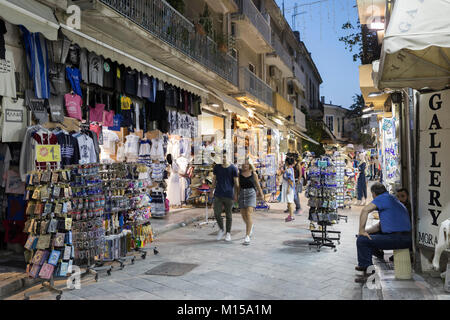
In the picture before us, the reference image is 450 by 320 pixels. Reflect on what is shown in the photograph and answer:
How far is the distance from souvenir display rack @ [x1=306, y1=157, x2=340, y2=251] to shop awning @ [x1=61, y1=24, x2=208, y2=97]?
4.61 metres

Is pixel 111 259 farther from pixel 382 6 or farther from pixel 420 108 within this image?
pixel 382 6

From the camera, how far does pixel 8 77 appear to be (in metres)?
6.28

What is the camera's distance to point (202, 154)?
13.0m

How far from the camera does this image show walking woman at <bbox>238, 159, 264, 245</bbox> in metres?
8.09

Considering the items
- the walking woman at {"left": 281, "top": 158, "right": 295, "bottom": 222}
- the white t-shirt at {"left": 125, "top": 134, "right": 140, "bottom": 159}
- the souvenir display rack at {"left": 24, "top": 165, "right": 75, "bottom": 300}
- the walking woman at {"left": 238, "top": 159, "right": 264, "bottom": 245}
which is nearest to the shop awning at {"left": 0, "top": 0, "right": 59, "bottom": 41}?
the souvenir display rack at {"left": 24, "top": 165, "right": 75, "bottom": 300}

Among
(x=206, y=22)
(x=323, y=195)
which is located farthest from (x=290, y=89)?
(x=323, y=195)

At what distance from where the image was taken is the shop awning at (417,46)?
14.0 feet

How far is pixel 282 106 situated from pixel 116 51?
62.0 ft

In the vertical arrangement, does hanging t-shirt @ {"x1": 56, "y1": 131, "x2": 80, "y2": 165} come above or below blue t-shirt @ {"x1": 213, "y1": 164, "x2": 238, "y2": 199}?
above

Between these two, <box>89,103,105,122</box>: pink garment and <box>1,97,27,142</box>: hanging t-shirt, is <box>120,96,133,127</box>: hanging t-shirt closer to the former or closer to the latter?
<box>89,103,105,122</box>: pink garment

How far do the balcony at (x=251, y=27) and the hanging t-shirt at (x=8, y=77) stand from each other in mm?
12581

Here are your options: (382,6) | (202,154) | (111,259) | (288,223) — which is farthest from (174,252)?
(382,6)

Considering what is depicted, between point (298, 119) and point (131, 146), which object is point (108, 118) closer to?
point (131, 146)
